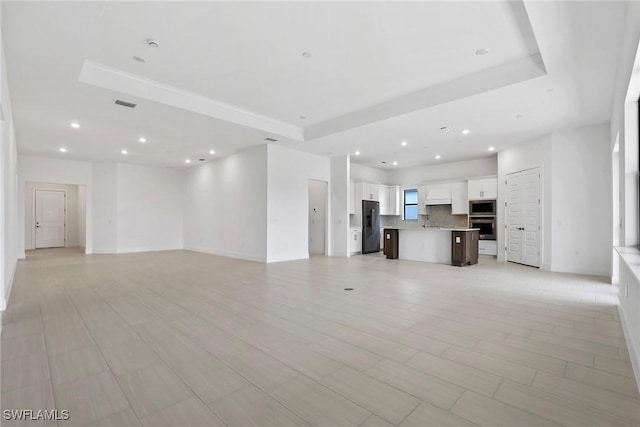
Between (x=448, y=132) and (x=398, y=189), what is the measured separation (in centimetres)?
508

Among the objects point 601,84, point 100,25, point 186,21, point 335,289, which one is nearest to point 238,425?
point 335,289

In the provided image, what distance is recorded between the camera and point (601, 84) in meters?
4.42

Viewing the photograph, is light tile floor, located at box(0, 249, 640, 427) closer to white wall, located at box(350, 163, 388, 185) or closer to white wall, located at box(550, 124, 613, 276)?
white wall, located at box(550, 124, 613, 276)

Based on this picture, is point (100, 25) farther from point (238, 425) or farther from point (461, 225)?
point (461, 225)

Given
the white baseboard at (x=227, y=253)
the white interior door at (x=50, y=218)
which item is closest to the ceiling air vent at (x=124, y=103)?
the white baseboard at (x=227, y=253)

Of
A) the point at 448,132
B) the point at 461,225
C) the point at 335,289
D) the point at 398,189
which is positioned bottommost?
the point at 335,289

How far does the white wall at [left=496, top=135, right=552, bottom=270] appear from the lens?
682cm

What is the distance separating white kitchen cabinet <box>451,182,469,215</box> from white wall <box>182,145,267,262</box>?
636cm

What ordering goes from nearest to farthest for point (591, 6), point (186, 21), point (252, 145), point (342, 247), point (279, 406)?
point (279, 406), point (591, 6), point (186, 21), point (252, 145), point (342, 247)

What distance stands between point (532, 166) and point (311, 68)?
6142mm

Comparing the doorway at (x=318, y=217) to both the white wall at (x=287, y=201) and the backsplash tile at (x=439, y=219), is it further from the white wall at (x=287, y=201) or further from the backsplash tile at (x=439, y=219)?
the backsplash tile at (x=439, y=219)

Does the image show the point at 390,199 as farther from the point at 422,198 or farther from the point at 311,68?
the point at 311,68

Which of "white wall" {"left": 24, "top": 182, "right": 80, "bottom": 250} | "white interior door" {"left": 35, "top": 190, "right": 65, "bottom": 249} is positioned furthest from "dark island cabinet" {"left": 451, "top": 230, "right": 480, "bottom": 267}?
"white interior door" {"left": 35, "top": 190, "right": 65, "bottom": 249}

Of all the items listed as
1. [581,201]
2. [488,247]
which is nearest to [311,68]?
[581,201]
